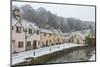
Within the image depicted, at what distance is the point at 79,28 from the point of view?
240 cm

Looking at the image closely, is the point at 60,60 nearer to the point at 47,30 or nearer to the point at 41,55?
the point at 41,55

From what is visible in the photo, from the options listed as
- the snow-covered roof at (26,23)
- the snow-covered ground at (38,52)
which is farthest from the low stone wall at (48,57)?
the snow-covered roof at (26,23)

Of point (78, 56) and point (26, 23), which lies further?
point (78, 56)

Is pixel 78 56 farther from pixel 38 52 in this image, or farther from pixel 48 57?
pixel 38 52

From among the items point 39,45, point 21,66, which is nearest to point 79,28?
point 39,45

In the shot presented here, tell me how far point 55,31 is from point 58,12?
231 millimetres

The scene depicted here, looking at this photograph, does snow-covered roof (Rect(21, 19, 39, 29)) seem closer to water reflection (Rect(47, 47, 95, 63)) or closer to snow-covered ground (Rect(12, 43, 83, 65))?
snow-covered ground (Rect(12, 43, 83, 65))

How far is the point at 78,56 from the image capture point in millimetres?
2391

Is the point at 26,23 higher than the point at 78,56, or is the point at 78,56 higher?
the point at 26,23

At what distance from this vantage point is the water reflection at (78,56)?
7.66 feet

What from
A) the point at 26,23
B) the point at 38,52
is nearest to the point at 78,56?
the point at 38,52

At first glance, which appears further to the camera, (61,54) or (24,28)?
(61,54)

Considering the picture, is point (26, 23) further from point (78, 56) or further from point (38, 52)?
point (78, 56)

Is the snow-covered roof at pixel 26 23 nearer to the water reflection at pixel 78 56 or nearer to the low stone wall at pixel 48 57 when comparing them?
the low stone wall at pixel 48 57
